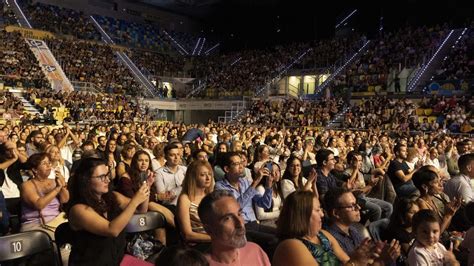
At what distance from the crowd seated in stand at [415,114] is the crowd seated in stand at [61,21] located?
22.7m

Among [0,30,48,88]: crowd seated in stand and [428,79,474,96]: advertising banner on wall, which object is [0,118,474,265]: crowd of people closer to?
[428,79,474,96]: advertising banner on wall

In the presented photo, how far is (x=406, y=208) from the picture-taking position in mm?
4023

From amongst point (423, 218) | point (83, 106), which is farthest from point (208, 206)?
point (83, 106)

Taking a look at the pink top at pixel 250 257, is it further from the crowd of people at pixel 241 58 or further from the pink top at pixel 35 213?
the crowd of people at pixel 241 58

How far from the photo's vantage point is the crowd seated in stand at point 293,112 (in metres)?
23.4

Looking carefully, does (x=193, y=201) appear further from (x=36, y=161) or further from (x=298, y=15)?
(x=298, y=15)

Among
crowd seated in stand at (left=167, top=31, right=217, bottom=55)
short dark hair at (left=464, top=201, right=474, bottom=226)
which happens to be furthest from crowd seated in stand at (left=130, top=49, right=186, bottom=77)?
short dark hair at (left=464, top=201, right=474, bottom=226)

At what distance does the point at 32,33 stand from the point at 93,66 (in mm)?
4591

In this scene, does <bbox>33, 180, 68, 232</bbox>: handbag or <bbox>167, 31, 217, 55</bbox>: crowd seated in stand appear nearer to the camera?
<bbox>33, 180, 68, 232</bbox>: handbag

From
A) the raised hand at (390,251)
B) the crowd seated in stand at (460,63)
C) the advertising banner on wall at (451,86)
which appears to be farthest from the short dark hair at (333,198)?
the crowd seated in stand at (460,63)

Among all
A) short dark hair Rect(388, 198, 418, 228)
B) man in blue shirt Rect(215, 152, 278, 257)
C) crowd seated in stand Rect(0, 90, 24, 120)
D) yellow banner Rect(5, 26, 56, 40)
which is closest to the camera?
short dark hair Rect(388, 198, 418, 228)

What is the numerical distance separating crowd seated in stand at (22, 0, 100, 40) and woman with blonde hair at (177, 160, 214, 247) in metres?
32.6

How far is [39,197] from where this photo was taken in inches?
165

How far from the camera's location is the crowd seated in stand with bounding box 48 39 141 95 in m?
30.0
